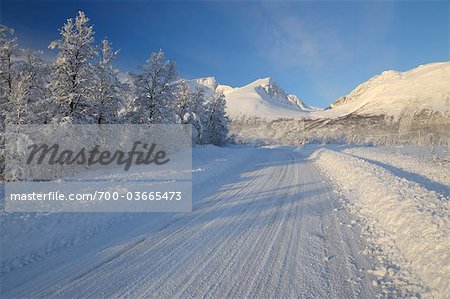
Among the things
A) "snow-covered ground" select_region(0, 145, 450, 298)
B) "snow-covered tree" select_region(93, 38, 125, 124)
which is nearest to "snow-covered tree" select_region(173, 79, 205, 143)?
"snow-covered tree" select_region(93, 38, 125, 124)

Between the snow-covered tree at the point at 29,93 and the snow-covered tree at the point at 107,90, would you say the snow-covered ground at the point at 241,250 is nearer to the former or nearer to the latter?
the snow-covered tree at the point at 29,93

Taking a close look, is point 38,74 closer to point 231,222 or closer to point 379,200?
point 231,222

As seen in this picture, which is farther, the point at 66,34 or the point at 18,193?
the point at 66,34

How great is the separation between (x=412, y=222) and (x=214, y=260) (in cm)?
449

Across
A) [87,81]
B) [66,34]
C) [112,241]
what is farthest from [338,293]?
[66,34]

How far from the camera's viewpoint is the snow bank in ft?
14.5

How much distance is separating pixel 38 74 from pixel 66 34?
16.3 feet

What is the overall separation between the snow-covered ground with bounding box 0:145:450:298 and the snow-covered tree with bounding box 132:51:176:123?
1956 cm

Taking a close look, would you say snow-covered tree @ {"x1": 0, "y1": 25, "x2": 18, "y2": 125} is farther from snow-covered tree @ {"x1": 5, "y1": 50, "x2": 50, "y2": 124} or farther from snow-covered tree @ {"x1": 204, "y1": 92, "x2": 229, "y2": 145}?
snow-covered tree @ {"x1": 204, "y1": 92, "x2": 229, "y2": 145}

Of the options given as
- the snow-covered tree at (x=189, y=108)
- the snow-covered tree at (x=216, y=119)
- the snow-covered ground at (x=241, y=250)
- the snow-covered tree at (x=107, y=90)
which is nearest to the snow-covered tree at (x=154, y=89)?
the snow-covered tree at (x=107, y=90)

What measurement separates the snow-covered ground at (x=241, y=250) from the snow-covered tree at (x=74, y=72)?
12835mm

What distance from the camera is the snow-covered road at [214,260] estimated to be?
4.10 m

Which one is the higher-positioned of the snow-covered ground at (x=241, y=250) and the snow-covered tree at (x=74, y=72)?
the snow-covered tree at (x=74, y=72)

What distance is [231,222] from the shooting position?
23.2 feet
